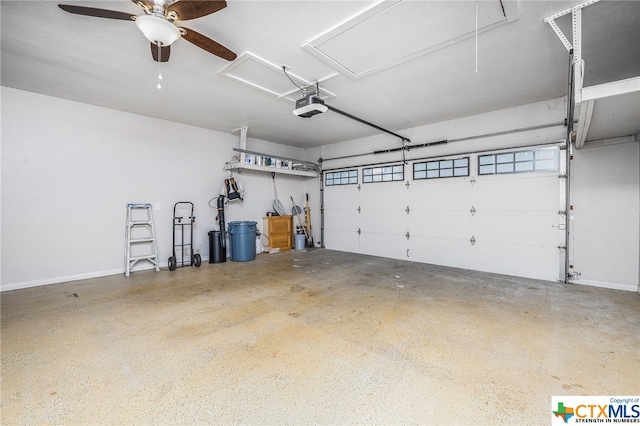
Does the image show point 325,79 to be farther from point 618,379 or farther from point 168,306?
point 618,379

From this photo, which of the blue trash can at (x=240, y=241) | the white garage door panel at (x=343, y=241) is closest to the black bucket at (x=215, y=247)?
the blue trash can at (x=240, y=241)

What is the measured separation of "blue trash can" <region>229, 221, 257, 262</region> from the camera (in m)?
5.75

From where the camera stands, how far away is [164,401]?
5.25 ft

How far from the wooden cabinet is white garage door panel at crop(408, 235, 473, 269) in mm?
3262

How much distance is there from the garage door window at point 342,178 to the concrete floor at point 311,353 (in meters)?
3.69

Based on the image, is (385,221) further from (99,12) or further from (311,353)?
(99,12)

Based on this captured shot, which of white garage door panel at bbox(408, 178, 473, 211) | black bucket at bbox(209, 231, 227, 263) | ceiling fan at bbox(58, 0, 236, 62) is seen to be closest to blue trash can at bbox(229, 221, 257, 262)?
black bucket at bbox(209, 231, 227, 263)

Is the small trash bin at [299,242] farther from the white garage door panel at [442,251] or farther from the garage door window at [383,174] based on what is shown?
the white garage door panel at [442,251]

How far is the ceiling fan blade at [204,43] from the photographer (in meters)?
2.13

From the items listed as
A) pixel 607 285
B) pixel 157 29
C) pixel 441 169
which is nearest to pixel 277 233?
pixel 441 169

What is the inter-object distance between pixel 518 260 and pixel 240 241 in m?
5.39

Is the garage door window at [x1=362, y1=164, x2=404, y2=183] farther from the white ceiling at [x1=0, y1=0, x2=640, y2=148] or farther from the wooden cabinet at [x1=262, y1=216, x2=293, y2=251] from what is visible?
the wooden cabinet at [x1=262, y1=216, x2=293, y2=251]

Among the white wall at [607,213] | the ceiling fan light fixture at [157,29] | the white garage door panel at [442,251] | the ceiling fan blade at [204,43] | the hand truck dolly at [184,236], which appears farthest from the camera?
the hand truck dolly at [184,236]

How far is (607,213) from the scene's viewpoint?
378cm
